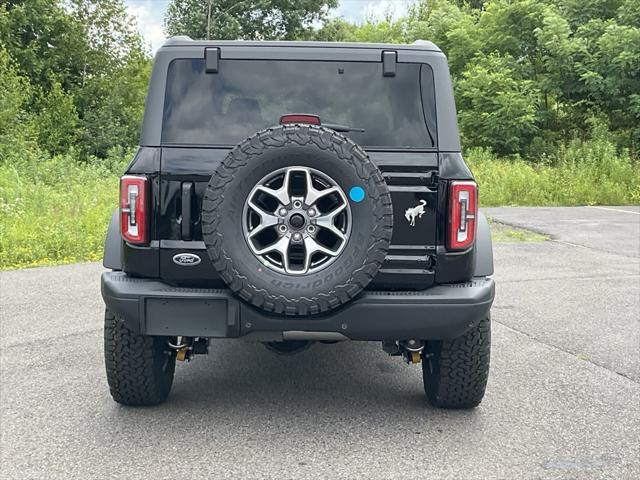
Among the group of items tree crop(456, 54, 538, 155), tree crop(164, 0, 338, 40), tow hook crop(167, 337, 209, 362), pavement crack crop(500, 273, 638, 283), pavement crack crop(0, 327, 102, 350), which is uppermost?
tree crop(164, 0, 338, 40)

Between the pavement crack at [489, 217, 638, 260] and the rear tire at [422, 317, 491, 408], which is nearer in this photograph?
the rear tire at [422, 317, 491, 408]

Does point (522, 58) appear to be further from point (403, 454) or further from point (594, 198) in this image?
point (403, 454)

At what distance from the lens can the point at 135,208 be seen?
11.1ft

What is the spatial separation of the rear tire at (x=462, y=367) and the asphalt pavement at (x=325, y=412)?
4.3 inches

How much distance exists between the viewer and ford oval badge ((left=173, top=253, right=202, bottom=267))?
3.35 m

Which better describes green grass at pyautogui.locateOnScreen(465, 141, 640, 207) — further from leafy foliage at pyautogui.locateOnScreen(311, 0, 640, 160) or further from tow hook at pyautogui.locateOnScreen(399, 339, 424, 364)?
tow hook at pyautogui.locateOnScreen(399, 339, 424, 364)

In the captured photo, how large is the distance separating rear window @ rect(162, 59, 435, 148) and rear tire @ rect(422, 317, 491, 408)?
1076 millimetres

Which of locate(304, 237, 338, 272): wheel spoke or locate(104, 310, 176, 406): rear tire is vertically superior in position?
locate(304, 237, 338, 272): wheel spoke

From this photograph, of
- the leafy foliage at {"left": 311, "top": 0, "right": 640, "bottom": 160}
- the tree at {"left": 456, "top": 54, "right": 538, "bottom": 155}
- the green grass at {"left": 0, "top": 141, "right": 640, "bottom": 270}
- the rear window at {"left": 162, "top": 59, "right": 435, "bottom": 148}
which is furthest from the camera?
the tree at {"left": 456, "top": 54, "right": 538, "bottom": 155}

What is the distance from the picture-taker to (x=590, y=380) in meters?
4.55

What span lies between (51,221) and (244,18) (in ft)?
108

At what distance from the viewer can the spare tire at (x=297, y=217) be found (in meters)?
3.11

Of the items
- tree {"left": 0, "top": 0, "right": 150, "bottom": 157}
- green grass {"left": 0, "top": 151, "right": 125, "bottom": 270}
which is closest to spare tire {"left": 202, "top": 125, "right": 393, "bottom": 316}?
green grass {"left": 0, "top": 151, "right": 125, "bottom": 270}

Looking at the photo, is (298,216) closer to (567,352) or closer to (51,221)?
(567,352)
